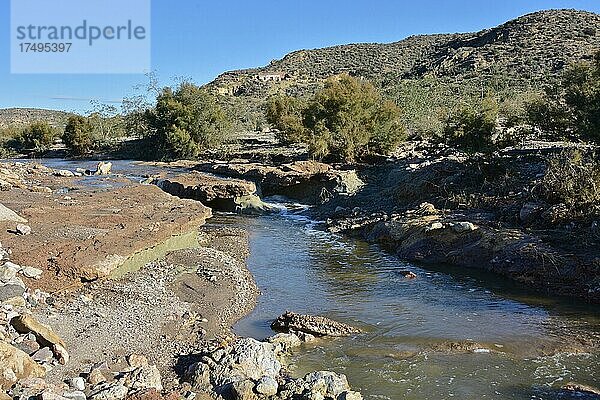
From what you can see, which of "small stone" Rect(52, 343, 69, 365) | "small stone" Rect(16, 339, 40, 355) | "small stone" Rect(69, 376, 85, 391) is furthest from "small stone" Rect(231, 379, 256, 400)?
"small stone" Rect(16, 339, 40, 355)

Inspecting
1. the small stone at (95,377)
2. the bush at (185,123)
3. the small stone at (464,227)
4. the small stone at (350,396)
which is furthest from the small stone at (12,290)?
the bush at (185,123)

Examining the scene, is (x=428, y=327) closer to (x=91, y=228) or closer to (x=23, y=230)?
(x=91, y=228)

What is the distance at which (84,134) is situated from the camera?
51.8 meters

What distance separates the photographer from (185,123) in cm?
4259

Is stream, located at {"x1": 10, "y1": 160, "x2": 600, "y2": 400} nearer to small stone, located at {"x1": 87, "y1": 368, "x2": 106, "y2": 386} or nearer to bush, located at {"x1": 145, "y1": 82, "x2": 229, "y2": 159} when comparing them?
small stone, located at {"x1": 87, "y1": 368, "x2": 106, "y2": 386}

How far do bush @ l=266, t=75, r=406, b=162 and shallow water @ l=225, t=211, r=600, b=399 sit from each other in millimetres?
16169

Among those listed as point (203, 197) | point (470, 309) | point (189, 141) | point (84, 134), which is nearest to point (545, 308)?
point (470, 309)

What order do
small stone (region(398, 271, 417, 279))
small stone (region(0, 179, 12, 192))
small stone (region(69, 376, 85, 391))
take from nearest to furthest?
small stone (region(69, 376, 85, 391)), small stone (region(398, 271, 417, 279)), small stone (region(0, 179, 12, 192))

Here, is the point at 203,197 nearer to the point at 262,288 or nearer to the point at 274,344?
the point at 262,288

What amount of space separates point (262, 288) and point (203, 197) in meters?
10.8

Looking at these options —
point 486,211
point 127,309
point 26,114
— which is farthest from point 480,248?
point 26,114

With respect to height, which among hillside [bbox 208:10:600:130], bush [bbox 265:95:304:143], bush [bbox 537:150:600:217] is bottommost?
bush [bbox 537:150:600:217]

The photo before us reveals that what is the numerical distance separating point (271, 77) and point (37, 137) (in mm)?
45399

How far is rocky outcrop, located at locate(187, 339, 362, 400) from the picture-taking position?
20.6 feet
